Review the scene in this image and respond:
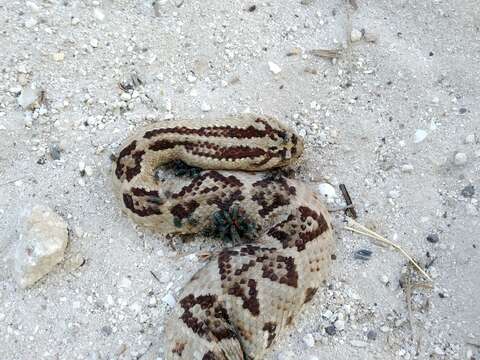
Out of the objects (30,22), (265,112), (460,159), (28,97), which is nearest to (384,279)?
(460,159)

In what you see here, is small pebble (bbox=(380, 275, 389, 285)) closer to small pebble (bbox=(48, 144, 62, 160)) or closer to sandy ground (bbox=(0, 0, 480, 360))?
sandy ground (bbox=(0, 0, 480, 360))


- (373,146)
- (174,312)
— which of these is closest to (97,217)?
(174,312)

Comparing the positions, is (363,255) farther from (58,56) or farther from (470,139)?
(58,56)

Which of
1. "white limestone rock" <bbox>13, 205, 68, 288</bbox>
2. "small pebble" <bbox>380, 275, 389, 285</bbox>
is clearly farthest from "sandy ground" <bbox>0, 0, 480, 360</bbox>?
"white limestone rock" <bbox>13, 205, 68, 288</bbox>

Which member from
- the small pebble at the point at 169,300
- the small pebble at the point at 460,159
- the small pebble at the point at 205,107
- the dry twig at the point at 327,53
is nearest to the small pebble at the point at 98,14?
the small pebble at the point at 205,107

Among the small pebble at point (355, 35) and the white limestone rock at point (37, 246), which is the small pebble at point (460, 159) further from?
the white limestone rock at point (37, 246)

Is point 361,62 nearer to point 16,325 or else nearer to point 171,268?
point 171,268
